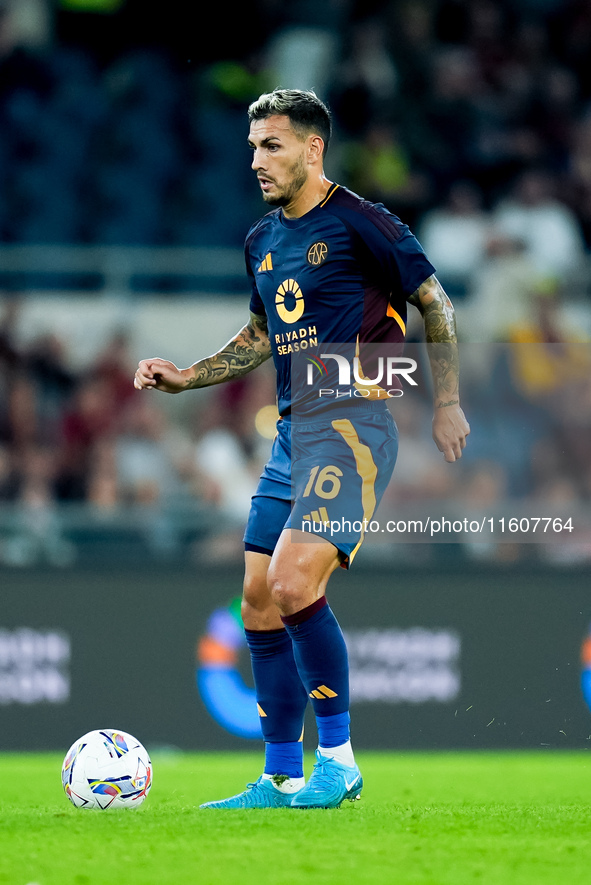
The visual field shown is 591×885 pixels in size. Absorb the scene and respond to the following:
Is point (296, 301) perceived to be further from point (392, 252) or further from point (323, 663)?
point (323, 663)

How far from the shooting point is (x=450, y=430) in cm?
486

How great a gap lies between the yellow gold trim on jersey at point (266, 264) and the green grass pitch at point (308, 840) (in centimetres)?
193

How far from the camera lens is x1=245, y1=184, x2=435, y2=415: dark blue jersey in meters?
4.85

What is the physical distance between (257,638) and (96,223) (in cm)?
707

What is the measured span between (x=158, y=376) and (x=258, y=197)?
7134 millimetres

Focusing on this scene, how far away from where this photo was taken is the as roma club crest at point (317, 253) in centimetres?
491

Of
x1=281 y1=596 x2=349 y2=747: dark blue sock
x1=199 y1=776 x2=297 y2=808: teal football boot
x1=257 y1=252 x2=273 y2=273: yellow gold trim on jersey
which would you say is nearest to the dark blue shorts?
x1=281 y1=596 x2=349 y2=747: dark blue sock

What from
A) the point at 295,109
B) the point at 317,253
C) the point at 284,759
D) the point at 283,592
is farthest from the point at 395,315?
the point at 284,759

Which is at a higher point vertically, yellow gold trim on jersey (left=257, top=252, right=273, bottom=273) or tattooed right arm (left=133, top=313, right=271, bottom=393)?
yellow gold trim on jersey (left=257, top=252, right=273, bottom=273)

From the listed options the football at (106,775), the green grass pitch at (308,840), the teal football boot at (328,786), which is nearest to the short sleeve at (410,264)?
the teal football boot at (328,786)

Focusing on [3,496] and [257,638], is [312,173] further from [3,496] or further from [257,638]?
[3,496]

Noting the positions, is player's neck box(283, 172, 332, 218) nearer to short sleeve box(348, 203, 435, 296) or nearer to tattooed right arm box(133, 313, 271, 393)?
short sleeve box(348, 203, 435, 296)

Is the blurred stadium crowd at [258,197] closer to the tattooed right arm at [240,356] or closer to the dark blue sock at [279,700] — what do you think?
the tattooed right arm at [240,356]

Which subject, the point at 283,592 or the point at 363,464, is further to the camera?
the point at 363,464
